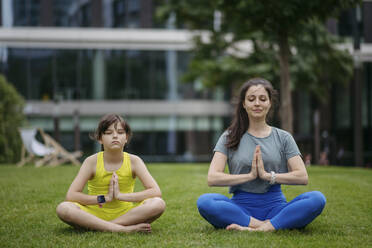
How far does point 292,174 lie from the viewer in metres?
4.73

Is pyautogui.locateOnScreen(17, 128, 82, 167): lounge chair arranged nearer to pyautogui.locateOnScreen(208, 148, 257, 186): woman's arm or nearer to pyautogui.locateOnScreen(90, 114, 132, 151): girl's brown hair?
pyautogui.locateOnScreen(90, 114, 132, 151): girl's brown hair

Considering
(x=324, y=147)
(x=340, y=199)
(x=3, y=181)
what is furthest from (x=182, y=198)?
(x=324, y=147)

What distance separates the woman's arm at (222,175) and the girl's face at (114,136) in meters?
0.92

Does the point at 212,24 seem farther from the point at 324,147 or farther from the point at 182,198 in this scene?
the point at 182,198

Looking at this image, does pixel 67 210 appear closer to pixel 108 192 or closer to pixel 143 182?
pixel 108 192

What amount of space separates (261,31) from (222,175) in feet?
37.3

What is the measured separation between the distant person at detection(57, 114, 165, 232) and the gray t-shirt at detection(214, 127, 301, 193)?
32.5 inches

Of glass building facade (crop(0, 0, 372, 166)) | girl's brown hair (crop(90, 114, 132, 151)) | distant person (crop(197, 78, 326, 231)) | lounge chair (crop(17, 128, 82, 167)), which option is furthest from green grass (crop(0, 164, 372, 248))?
glass building facade (crop(0, 0, 372, 166))

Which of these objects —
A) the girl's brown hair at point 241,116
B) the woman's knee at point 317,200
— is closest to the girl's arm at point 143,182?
the girl's brown hair at point 241,116

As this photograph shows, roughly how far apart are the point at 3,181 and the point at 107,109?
65.8 ft

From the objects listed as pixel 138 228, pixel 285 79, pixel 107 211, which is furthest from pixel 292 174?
pixel 285 79

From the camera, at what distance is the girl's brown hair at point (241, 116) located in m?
4.93

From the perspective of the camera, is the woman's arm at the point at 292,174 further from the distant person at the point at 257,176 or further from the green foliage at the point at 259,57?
the green foliage at the point at 259,57

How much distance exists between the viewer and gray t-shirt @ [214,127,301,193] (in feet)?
15.9
